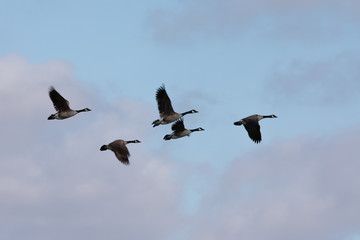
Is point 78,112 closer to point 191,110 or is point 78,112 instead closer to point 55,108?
point 55,108

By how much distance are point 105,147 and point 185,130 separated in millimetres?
6811

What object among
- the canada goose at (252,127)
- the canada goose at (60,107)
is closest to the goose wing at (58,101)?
the canada goose at (60,107)

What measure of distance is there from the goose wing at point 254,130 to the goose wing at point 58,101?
38.0 feet

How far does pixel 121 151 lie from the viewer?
58.8 meters

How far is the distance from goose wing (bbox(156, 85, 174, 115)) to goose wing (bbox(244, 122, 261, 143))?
5.09m

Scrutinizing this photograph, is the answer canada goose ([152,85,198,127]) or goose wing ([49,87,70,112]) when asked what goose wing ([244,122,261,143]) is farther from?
goose wing ([49,87,70,112])

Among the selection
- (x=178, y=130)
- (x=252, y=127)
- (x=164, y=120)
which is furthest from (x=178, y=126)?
(x=252, y=127)

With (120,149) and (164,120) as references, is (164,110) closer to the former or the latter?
(164,120)

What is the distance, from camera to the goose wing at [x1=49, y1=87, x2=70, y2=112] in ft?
207

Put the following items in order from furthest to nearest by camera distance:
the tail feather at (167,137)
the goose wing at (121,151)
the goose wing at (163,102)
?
1. the tail feather at (167,137)
2. the goose wing at (163,102)
3. the goose wing at (121,151)

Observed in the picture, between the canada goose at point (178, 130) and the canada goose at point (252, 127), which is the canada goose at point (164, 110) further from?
the canada goose at point (252, 127)

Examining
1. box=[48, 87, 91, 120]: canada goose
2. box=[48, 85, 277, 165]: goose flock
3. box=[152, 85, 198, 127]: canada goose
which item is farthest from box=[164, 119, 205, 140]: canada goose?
box=[48, 87, 91, 120]: canada goose

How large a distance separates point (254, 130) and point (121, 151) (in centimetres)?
889

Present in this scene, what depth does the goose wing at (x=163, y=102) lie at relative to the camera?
60.7m
